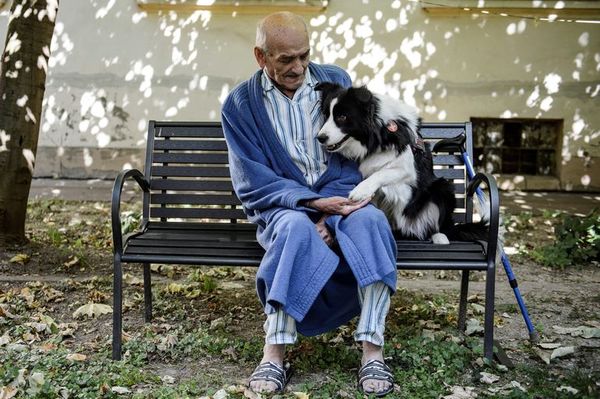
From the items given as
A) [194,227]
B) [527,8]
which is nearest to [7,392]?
[194,227]

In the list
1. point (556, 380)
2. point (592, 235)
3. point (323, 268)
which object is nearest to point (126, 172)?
point (323, 268)

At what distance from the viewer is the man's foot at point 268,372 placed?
2.89 meters

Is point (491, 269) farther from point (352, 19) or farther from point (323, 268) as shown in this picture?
point (352, 19)

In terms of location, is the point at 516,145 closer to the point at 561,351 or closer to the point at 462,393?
the point at 561,351

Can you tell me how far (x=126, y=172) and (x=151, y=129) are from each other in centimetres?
62

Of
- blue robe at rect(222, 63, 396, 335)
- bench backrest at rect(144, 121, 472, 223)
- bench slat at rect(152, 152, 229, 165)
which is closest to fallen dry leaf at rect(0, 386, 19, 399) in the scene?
blue robe at rect(222, 63, 396, 335)

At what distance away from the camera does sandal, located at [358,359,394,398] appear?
2899 mm

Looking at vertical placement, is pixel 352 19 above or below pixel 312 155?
above

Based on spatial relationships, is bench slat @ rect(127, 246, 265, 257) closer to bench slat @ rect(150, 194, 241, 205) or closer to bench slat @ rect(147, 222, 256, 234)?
bench slat @ rect(147, 222, 256, 234)

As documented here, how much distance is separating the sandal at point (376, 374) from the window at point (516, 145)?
5429 millimetres

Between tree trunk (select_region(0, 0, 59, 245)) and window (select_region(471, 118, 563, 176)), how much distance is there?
4909 millimetres

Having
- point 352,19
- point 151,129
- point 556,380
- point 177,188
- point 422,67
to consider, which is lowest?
point 556,380

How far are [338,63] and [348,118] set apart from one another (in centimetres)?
471

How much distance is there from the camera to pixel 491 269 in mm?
3098
